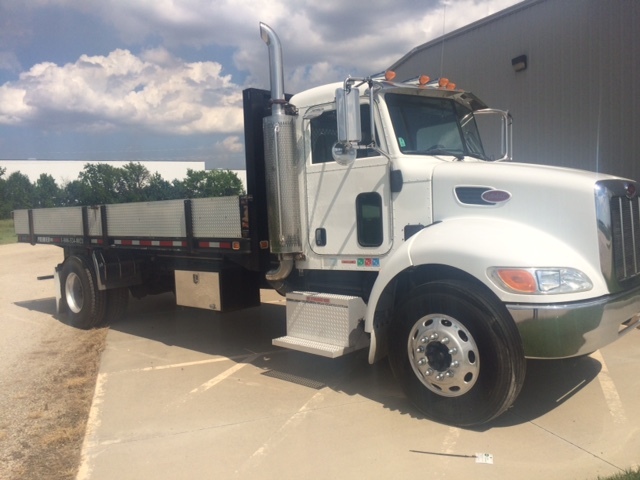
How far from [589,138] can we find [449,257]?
669cm

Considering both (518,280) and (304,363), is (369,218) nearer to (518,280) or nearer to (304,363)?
(518,280)

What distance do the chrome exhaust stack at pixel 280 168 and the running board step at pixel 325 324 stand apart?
524 millimetres

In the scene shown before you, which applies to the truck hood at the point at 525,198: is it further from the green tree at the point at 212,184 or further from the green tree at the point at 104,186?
the green tree at the point at 104,186

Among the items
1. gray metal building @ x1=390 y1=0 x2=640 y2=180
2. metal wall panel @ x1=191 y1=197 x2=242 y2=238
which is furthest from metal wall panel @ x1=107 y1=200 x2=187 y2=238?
gray metal building @ x1=390 y1=0 x2=640 y2=180

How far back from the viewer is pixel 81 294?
8.38m

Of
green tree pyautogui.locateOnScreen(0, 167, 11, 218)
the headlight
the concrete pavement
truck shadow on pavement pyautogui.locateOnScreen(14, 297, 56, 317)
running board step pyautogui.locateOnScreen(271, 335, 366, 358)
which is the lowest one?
the concrete pavement

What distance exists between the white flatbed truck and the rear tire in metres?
2.10

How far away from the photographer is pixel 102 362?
21.2 feet

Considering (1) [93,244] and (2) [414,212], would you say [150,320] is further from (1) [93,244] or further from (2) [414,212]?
(2) [414,212]

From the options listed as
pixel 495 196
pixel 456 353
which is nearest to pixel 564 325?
pixel 456 353

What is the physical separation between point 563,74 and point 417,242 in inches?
281

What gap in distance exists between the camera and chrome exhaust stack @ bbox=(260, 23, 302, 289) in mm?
5250

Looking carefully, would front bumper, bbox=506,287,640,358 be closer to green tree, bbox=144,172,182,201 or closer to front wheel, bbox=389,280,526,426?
front wheel, bbox=389,280,526,426

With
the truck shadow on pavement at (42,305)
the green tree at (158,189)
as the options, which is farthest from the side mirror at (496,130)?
the truck shadow on pavement at (42,305)
